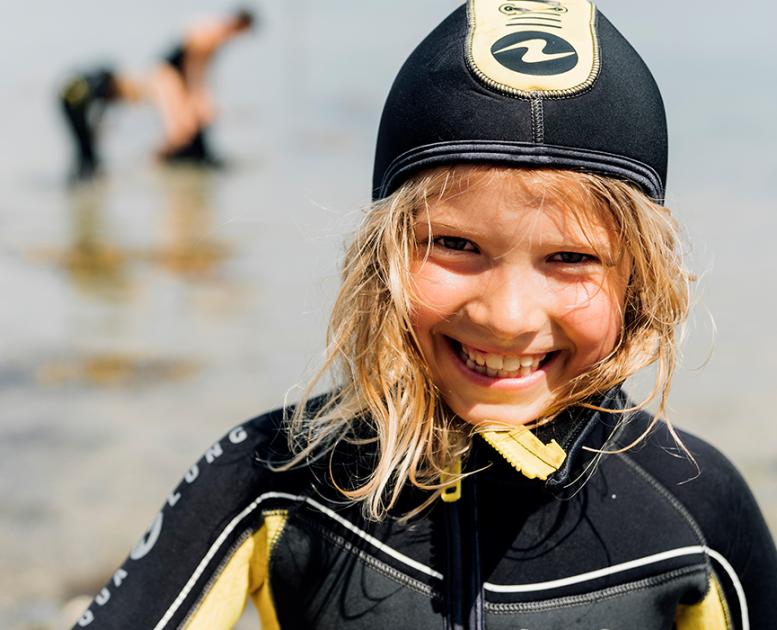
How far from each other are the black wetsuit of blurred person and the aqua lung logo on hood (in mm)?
11317

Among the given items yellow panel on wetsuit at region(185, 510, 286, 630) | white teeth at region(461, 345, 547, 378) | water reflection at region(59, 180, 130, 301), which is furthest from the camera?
water reflection at region(59, 180, 130, 301)

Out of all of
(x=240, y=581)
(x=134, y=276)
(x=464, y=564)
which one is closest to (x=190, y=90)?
(x=134, y=276)

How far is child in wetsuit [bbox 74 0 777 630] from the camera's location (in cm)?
165

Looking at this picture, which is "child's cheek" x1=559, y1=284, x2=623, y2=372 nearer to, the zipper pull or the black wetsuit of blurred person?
the zipper pull

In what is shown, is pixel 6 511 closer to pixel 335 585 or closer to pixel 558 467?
pixel 335 585

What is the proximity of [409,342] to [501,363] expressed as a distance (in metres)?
0.17

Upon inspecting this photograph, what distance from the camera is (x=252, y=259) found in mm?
8328

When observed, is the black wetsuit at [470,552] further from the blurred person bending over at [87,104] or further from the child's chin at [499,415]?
the blurred person bending over at [87,104]

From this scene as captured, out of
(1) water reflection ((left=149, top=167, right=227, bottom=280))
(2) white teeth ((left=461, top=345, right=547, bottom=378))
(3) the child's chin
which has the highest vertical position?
(2) white teeth ((left=461, top=345, right=547, bottom=378))

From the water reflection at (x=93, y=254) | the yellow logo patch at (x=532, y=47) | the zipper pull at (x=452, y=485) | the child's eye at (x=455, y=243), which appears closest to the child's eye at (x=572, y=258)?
the child's eye at (x=455, y=243)

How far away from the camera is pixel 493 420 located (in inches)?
69.1

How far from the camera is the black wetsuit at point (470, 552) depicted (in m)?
1.82

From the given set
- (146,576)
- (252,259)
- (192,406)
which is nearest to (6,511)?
(192,406)

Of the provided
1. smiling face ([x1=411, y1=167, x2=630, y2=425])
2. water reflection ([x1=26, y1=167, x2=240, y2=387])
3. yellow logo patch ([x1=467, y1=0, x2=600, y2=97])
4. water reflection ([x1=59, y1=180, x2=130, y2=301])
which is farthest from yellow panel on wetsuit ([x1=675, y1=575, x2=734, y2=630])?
water reflection ([x1=59, y1=180, x2=130, y2=301])
